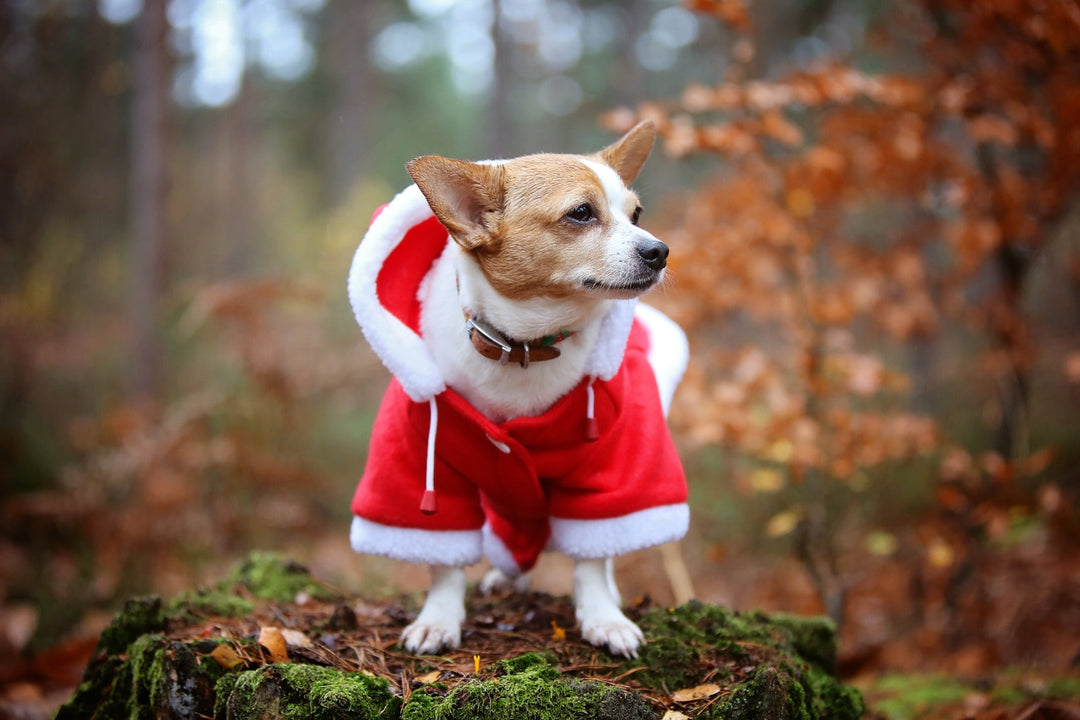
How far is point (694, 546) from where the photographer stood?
232 inches

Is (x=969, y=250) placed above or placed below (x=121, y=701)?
above

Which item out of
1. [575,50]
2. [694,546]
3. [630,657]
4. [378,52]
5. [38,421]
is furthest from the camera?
[378,52]

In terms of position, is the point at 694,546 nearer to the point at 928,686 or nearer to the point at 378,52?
the point at 928,686

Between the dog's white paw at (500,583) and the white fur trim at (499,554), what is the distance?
0.19 m

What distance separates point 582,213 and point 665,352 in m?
0.91

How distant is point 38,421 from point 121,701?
5.45 meters

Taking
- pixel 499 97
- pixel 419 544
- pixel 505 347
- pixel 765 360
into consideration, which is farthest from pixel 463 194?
pixel 499 97

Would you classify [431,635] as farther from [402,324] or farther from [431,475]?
[402,324]

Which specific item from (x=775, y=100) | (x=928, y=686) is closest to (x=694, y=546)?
(x=928, y=686)

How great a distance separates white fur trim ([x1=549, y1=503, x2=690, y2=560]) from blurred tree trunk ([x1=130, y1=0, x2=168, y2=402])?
595cm

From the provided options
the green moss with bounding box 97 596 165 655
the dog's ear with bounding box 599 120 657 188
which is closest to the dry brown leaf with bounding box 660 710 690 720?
the green moss with bounding box 97 596 165 655

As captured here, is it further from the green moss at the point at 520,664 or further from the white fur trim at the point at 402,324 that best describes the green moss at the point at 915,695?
the white fur trim at the point at 402,324

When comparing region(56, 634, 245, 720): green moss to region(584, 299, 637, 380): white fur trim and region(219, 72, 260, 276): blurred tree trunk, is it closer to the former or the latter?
region(584, 299, 637, 380): white fur trim

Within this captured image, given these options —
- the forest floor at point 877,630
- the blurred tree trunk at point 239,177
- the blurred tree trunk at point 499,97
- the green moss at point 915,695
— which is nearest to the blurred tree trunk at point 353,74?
the blurred tree trunk at point 239,177
